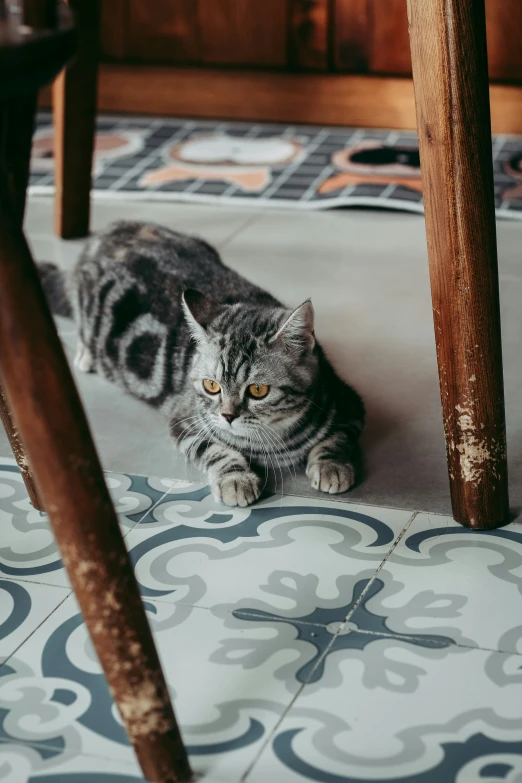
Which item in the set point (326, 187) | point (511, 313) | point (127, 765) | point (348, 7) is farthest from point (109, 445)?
point (348, 7)

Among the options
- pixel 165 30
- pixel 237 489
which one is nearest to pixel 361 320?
pixel 237 489

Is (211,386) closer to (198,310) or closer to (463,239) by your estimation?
(198,310)

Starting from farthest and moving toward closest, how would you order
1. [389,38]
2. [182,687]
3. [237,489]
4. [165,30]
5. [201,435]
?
[165,30], [389,38], [201,435], [237,489], [182,687]

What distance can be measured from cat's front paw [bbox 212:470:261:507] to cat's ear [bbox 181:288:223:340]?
22cm

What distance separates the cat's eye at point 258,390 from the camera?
4.86 ft

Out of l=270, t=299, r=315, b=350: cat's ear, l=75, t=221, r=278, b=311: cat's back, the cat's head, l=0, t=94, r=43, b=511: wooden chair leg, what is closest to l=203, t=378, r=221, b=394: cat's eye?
the cat's head

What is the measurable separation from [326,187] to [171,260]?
971mm

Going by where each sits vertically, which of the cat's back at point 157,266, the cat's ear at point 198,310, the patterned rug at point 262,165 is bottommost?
the patterned rug at point 262,165

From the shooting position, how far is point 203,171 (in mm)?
2873

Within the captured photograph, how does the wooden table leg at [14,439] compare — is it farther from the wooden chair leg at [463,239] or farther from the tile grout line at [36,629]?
the wooden chair leg at [463,239]

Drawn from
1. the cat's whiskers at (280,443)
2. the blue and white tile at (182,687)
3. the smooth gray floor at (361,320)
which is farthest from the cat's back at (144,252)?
the blue and white tile at (182,687)

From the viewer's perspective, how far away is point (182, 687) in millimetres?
1115

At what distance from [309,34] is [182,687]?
96.7 inches

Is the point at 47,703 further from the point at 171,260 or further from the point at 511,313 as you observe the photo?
the point at 511,313
